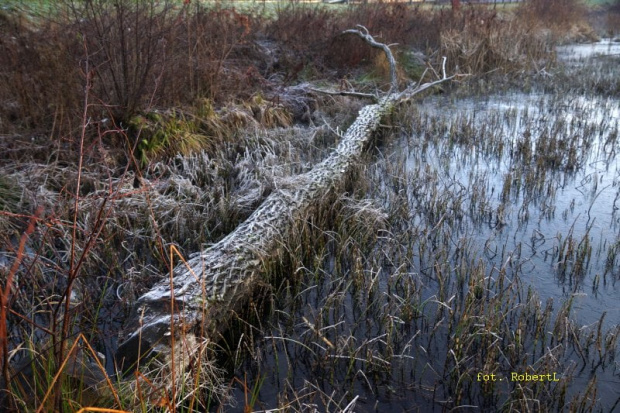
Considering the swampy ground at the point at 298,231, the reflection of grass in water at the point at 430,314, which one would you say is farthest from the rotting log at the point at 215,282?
the reflection of grass in water at the point at 430,314

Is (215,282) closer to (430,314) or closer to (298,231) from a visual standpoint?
(298,231)

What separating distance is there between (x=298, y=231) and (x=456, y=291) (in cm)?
131

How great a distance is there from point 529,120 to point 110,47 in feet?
20.3

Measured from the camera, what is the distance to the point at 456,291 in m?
3.66

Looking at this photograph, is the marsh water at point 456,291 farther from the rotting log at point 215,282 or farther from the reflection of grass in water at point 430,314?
the rotting log at point 215,282

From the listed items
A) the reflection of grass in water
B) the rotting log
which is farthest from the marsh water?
the rotting log

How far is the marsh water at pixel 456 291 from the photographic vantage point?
2.79 m

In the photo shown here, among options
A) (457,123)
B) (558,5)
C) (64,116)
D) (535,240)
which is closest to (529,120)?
(457,123)

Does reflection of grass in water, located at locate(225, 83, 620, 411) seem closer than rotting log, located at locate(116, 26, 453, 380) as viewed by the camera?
No

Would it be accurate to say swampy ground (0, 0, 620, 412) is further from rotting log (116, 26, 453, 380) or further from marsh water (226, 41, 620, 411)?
rotting log (116, 26, 453, 380)

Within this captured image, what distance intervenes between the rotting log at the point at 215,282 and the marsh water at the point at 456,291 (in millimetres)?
321

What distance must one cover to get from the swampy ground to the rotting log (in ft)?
0.51

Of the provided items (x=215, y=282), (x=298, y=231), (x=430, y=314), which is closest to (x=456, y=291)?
(x=430, y=314)

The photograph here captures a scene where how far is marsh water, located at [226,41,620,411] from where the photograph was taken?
2.79 metres
